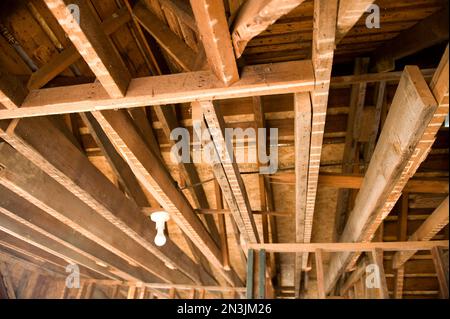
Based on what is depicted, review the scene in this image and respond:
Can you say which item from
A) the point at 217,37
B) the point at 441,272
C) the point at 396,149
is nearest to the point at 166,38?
the point at 217,37

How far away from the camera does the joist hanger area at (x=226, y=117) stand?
1.64 m

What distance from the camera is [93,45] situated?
61.1 inches

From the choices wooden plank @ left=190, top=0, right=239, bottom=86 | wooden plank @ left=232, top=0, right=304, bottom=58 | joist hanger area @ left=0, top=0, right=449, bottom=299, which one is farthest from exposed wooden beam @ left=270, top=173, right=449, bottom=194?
wooden plank @ left=232, top=0, right=304, bottom=58

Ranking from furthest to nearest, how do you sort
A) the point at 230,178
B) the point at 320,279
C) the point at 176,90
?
the point at 320,279, the point at 230,178, the point at 176,90

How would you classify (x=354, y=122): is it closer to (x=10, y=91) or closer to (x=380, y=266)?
(x=380, y=266)

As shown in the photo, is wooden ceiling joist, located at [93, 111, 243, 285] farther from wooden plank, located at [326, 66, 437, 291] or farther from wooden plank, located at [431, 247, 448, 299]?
wooden plank, located at [431, 247, 448, 299]

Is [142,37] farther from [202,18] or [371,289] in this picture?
[371,289]

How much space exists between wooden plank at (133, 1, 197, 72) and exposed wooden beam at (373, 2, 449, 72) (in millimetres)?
1603

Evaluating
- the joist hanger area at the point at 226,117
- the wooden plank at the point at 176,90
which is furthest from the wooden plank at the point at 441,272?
the wooden plank at the point at 176,90

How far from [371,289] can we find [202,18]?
3804 millimetres

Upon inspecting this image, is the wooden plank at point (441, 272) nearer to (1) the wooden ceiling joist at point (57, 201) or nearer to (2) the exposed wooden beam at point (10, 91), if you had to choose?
(1) the wooden ceiling joist at point (57, 201)

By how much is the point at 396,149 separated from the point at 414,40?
36.4 inches

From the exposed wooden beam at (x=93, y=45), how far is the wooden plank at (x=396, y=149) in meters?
1.61
